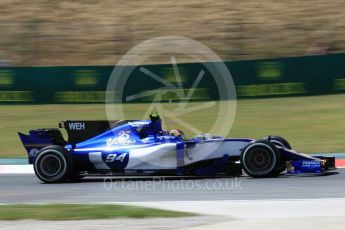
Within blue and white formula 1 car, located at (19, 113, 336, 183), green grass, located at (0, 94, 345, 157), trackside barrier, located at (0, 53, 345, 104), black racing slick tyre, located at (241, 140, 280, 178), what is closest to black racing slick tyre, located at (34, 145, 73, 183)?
blue and white formula 1 car, located at (19, 113, 336, 183)

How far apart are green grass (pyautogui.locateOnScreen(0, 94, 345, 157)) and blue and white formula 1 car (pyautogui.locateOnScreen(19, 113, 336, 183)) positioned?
15.9 ft

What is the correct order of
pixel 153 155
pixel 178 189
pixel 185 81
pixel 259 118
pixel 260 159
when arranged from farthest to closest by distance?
pixel 185 81, pixel 259 118, pixel 153 155, pixel 260 159, pixel 178 189

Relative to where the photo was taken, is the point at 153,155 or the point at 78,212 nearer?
the point at 78,212

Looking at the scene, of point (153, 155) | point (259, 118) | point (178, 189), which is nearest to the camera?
point (178, 189)

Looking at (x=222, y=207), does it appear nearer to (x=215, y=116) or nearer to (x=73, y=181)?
(x=73, y=181)

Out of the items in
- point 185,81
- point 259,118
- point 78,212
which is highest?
point 185,81

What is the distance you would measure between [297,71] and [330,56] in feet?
3.48

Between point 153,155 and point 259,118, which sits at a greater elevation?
point 259,118

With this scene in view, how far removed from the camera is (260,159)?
12.0m

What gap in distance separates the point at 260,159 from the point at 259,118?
29.4 ft

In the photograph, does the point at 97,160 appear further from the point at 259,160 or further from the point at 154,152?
the point at 259,160

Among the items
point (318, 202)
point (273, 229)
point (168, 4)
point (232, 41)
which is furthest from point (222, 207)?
point (168, 4)

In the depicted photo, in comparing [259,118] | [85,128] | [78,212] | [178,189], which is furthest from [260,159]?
[259,118]

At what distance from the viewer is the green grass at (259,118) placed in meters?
18.3
